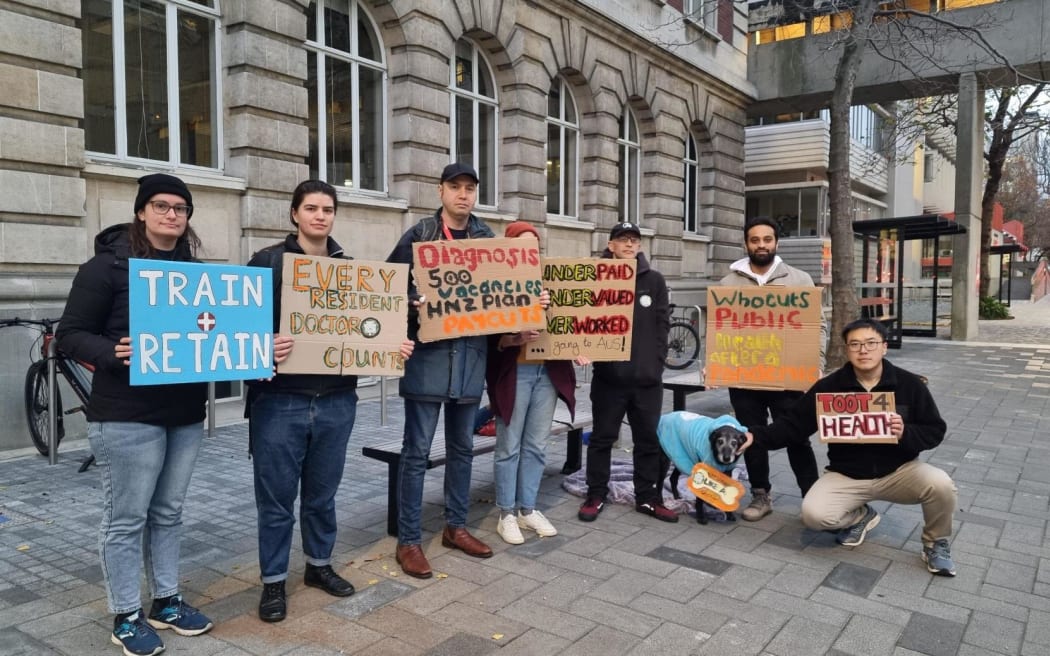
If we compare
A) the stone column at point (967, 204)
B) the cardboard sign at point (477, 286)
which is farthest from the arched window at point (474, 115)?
the stone column at point (967, 204)

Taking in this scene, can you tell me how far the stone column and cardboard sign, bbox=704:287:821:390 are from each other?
17.7m

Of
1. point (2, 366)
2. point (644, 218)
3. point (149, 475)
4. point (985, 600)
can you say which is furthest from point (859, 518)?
point (644, 218)

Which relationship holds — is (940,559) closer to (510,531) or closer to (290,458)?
(510,531)

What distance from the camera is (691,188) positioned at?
2220 cm

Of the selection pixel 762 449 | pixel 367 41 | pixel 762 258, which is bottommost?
pixel 762 449

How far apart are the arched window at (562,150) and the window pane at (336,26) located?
545 centimetres

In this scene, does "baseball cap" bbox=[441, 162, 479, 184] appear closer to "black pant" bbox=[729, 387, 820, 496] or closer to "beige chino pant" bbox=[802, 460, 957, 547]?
"black pant" bbox=[729, 387, 820, 496]

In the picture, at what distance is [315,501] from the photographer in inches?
159

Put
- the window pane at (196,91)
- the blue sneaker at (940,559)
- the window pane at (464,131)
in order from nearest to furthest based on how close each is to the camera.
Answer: the blue sneaker at (940,559)
the window pane at (196,91)
the window pane at (464,131)

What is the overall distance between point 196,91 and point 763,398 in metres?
7.73

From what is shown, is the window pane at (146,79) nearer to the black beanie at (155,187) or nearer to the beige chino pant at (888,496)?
the black beanie at (155,187)

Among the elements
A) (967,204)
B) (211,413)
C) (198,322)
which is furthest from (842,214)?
(198,322)

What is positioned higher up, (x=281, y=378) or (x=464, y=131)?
(x=464, y=131)

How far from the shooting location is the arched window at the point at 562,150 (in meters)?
Answer: 16.4
